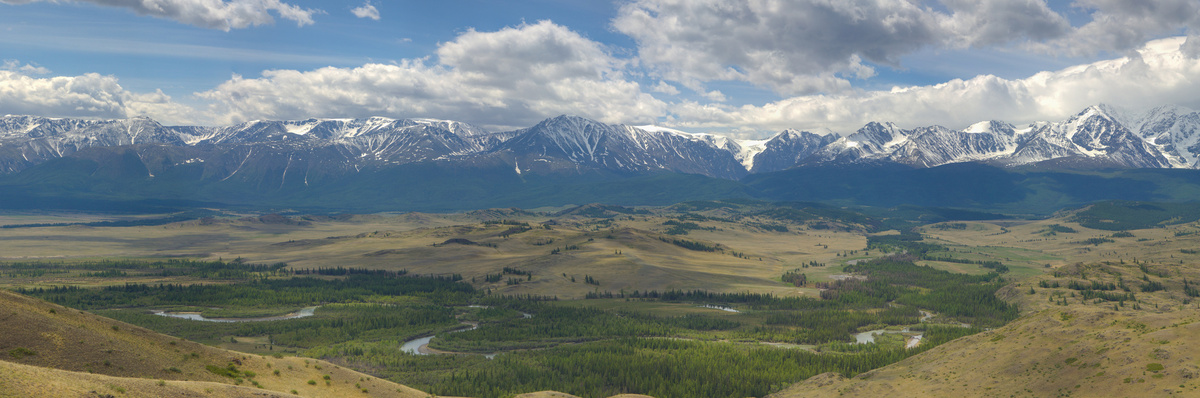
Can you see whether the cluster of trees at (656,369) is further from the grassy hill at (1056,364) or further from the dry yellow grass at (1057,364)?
the dry yellow grass at (1057,364)

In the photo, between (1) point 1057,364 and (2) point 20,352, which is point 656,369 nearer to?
(1) point 1057,364

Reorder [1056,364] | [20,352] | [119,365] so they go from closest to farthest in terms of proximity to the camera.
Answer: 1. [20,352]
2. [119,365]
3. [1056,364]

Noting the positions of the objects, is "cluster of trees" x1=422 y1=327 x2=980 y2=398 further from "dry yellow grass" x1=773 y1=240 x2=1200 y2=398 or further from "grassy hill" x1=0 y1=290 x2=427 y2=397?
"grassy hill" x1=0 y1=290 x2=427 y2=397

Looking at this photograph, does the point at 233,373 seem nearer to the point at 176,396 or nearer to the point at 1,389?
the point at 176,396

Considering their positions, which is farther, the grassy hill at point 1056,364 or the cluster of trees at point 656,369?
the cluster of trees at point 656,369

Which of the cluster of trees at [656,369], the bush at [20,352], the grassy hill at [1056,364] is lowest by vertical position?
the cluster of trees at [656,369]

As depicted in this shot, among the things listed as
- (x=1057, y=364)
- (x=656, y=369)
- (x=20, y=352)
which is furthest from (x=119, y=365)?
(x=1057, y=364)

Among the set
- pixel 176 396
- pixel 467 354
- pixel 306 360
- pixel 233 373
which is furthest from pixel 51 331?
pixel 467 354

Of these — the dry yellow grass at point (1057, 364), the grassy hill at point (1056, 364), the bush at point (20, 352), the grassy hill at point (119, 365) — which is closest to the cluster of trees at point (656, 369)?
the grassy hill at point (1056, 364)
